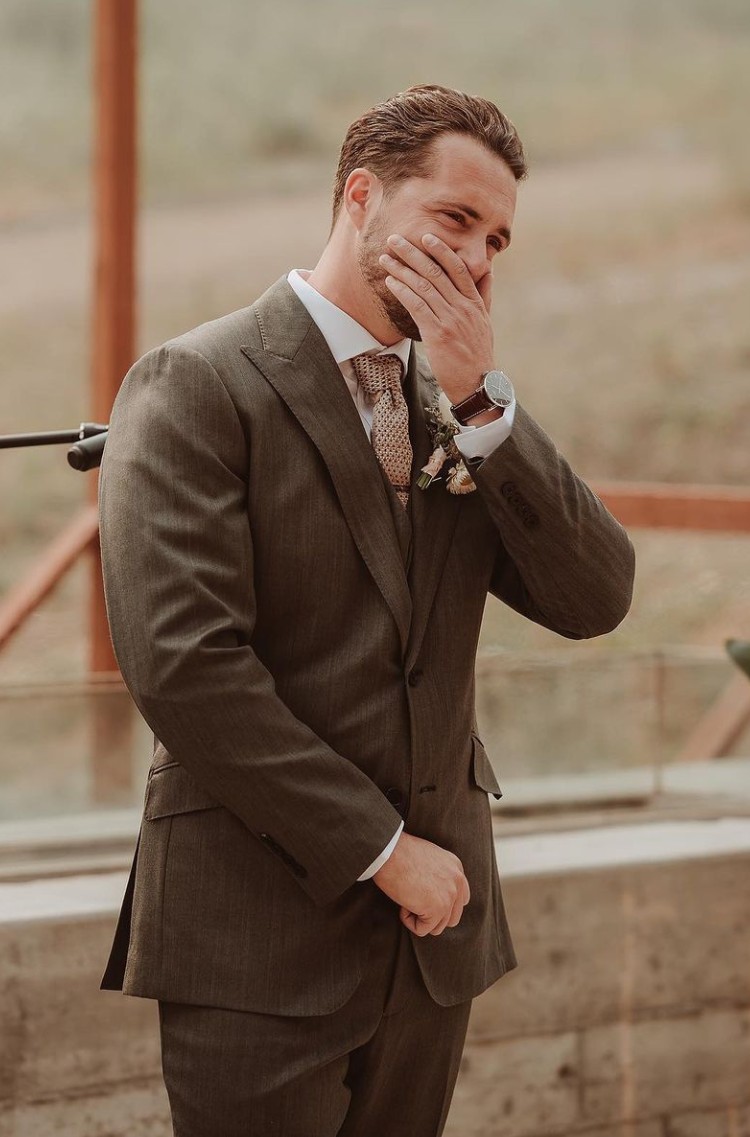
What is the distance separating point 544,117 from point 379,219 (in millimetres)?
10804

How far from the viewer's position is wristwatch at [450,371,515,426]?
1.48 metres

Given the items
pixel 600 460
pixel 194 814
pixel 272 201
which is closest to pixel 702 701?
pixel 194 814

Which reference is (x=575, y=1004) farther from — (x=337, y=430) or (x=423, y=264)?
(x=423, y=264)

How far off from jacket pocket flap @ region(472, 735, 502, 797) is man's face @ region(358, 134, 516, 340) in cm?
52

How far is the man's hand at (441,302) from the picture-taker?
146 cm

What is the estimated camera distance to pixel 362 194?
1503 mm

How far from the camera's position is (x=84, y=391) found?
10.5 metres

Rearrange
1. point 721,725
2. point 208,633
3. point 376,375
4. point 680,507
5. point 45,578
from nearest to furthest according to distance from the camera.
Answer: point 208,633
point 376,375
point 45,578
point 680,507
point 721,725

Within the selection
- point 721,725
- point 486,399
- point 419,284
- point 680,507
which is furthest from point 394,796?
point 721,725

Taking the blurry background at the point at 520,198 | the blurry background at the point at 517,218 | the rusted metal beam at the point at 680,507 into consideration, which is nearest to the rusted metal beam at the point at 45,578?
the rusted metal beam at the point at 680,507

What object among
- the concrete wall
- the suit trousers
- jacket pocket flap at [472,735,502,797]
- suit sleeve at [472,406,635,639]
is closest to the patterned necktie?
suit sleeve at [472,406,635,639]

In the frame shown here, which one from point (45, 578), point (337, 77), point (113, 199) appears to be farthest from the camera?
point (337, 77)

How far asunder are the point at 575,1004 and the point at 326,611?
1.28m

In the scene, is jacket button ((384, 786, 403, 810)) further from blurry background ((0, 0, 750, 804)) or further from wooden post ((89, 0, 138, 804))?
blurry background ((0, 0, 750, 804))
